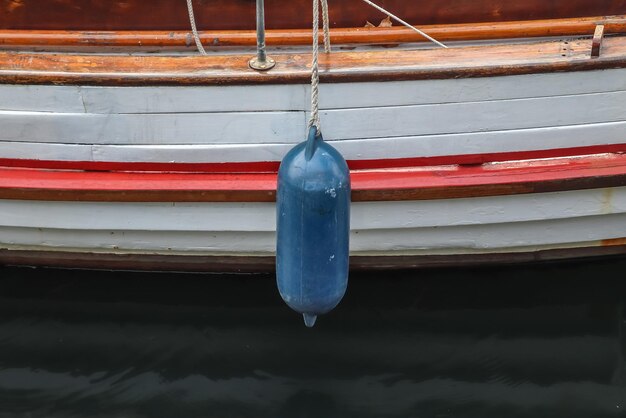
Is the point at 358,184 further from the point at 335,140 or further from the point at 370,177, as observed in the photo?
the point at 335,140

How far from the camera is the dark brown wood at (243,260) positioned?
4.10 metres

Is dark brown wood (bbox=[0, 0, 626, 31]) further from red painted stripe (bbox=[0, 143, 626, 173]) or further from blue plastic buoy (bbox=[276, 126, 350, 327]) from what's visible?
blue plastic buoy (bbox=[276, 126, 350, 327])

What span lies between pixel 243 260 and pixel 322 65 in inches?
45.3

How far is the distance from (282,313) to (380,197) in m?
0.97

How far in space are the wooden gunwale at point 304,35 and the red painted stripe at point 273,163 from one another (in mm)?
607

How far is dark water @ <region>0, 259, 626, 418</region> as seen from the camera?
3.79m

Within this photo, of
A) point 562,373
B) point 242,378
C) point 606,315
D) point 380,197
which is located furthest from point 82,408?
point 606,315

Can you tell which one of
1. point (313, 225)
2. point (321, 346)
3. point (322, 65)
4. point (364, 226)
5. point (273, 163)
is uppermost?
point (322, 65)

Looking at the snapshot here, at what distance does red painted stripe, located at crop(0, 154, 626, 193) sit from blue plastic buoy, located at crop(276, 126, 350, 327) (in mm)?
340

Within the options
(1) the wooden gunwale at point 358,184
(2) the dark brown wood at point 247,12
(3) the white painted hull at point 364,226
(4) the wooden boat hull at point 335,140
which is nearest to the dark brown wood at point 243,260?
(3) the white painted hull at point 364,226

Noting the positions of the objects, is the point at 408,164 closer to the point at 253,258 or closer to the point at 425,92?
the point at 425,92

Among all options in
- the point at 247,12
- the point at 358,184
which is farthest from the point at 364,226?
the point at 247,12

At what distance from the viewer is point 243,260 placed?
4.10m

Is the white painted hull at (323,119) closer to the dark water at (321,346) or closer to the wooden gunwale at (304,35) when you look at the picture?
the wooden gunwale at (304,35)
